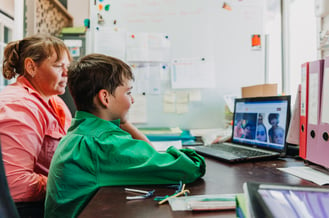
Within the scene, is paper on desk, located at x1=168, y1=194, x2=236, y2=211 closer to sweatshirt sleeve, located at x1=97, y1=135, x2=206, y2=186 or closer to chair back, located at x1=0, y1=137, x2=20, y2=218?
sweatshirt sleeve, located at x1=97, y1=135, x2=206, y2=186

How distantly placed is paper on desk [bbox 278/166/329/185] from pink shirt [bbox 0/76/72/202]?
85 cm

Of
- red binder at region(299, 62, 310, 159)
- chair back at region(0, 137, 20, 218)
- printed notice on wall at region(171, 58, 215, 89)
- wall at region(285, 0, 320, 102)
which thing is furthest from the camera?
printed notice on wall at region(171, 58, 215, 89)

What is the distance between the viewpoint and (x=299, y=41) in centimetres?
169

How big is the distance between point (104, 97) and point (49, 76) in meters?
0.45

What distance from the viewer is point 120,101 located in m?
0.89

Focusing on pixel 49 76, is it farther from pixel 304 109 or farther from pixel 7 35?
pixel 7 35

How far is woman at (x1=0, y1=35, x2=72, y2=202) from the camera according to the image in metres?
0.89

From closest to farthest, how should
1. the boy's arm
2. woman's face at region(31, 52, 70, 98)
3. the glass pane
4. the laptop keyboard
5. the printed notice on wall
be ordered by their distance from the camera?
the laptop keyboard, woman's face at region(31, 52, 70, 98), the boy's arm, the printed notice on wall, the glass pane

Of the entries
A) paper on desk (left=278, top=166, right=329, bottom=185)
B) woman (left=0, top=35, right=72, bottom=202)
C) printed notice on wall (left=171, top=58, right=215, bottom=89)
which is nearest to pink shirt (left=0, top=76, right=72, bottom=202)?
woman (left=0, top=35, right=72, bottom=202)

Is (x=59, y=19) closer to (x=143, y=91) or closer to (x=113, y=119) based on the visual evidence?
(x=143, y=91)

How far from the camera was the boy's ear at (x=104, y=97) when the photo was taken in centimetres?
86

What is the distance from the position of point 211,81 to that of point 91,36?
921mm

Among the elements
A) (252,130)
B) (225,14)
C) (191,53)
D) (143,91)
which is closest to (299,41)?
(225,14)

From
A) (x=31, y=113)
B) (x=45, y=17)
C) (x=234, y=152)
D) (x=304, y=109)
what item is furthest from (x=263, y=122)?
(x=45, y=17)
